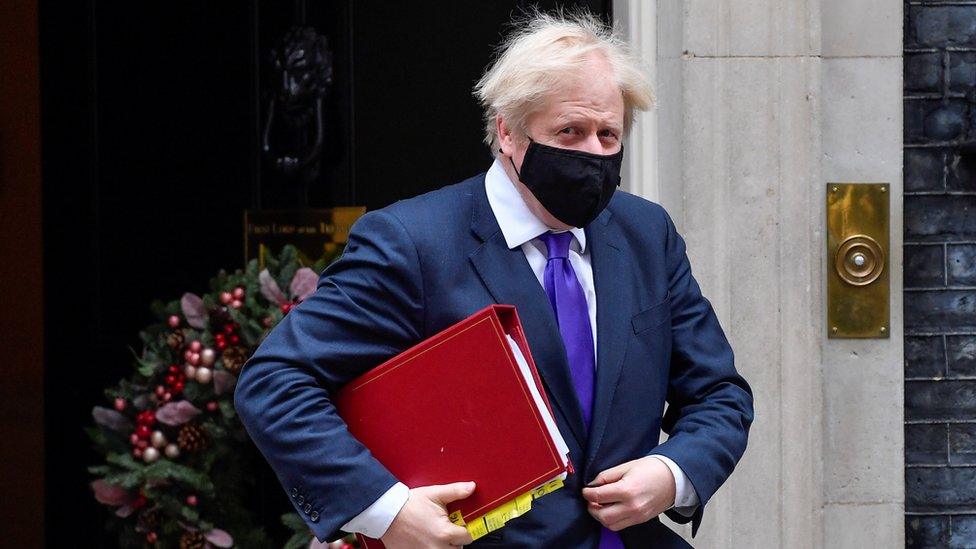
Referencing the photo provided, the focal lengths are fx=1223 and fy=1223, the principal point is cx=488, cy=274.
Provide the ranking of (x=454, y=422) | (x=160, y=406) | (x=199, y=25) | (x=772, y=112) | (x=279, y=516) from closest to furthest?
(x=454, y=422), (x=772, y=112), (x=160, y=406), (x=279, y=516), (x=199, y=25)

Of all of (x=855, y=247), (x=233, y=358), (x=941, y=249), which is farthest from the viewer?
(x=233, y=358)

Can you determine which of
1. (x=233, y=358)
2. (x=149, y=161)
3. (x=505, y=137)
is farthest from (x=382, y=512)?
(x=149, y=161)

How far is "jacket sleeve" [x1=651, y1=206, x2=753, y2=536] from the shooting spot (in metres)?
2.18

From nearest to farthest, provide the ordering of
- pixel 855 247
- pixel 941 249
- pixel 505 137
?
1. pixel 505 137
2. pixel 855 247
3. pixel 941 249

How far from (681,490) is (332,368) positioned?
651 mm

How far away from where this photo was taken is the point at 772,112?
372 cm

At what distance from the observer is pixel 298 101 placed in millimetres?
4566

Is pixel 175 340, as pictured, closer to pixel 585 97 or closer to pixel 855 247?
pixel 855 247

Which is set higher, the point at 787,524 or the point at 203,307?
the point at 203,307

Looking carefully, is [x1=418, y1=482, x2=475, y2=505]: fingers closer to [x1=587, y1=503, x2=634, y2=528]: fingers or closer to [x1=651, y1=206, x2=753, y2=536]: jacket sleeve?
[x1=587, y1=503, x2=634, y2=528]: fingers

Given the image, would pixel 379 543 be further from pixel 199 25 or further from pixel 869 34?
pixel 199 25

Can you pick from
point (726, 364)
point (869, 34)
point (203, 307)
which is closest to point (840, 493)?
point (869, 34)

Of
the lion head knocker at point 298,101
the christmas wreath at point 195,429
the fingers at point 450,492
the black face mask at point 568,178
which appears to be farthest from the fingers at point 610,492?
the lion head knocker at point 298,101

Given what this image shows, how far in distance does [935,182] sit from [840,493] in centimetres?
103
